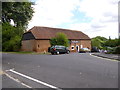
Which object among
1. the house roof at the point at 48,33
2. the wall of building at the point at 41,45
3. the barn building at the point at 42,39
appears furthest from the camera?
the house roof at the point at 48,33

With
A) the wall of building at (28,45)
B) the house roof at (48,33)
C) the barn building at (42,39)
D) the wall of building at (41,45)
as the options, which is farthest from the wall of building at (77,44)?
the wall of building at (28,45)

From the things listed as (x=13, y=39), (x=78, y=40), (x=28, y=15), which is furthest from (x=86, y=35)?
(x=28, y=15)

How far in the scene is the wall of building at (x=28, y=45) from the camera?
56688mm

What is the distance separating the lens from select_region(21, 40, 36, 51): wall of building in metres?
56.7

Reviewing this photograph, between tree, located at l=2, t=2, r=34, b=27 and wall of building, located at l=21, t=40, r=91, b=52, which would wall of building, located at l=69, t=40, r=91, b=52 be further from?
tree, located at l=2, t=2, r=34, b=27

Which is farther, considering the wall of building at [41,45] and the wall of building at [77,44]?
the wall of building at [77,44]

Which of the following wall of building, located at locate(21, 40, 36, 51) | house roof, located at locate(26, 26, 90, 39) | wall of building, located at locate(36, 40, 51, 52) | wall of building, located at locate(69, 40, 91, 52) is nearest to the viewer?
wall of building, located at locate(36, 40, 51, 52)

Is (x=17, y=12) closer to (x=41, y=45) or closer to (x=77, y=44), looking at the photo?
(x=41, y=45)

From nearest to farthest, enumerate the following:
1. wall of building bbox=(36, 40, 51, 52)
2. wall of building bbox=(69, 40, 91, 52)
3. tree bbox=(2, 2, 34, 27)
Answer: tree bbox=(2, 2, 34, 27)
wall of building bbox=(36, 40, 51, 52)
wall of building bbox=(69, 40, 91, 52)

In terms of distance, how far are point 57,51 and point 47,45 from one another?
83.6ft

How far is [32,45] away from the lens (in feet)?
186

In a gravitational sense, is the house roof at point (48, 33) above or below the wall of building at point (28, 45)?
above

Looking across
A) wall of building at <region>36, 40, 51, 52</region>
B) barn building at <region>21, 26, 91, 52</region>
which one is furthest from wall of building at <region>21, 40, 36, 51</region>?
wall of building at <region>36, 40, 51, 52</region>

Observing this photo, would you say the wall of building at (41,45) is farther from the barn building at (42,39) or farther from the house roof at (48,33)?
the house roof at (48,33)
